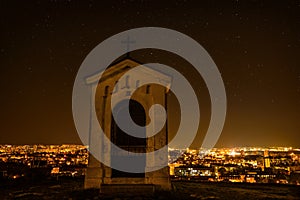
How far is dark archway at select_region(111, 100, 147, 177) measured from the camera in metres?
13.5

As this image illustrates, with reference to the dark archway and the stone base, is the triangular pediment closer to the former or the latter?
the dark archway

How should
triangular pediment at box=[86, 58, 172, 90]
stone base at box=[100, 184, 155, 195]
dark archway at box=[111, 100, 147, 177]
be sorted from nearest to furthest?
1. stone base at box=[100, 184, 155, 195]
2. dark archway at box=[111, 100, 147, 177]
3. triangular pediment at box=[86, 58, 172, 90]

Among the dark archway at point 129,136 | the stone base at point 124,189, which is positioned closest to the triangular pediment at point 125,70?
the dark archway at point 129,136

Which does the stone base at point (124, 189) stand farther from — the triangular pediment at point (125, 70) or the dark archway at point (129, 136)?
the triangular pediment at point (125, 70)

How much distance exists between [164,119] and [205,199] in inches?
155

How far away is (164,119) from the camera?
44.1 ft

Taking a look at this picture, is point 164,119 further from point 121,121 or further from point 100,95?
point 100,95

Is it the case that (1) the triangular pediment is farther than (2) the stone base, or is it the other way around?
(1) the triangular pediment

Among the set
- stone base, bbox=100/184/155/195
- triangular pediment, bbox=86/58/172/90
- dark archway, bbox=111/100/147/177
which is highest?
triangular pediment, bbox=86/58/172/90

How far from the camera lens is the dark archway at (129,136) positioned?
13523 mm

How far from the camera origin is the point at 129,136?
1374 cm

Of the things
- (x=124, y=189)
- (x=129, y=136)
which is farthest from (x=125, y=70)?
(x=124, y=189)

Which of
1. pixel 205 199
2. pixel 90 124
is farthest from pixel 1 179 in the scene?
pixel 205 199

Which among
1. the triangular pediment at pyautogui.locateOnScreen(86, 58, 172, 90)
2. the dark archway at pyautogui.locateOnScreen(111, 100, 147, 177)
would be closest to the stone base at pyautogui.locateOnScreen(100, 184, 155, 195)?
the dark archway at pyautogui.locateOnScreen(111, 100, 147, 177)
